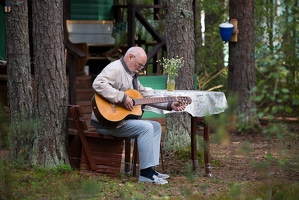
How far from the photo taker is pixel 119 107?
707 cm

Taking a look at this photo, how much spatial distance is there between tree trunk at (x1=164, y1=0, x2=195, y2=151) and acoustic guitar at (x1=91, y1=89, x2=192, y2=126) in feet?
6.90

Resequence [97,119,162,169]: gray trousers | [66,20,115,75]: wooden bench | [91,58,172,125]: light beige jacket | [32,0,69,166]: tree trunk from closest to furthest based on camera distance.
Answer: [91,58,172,125]: light beige jacket → [97,119,162,169]: gray trousers → [32,0,69,166]: tree trunk → [66,20,115,75]: wooden bench

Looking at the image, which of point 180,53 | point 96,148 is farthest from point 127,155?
point 180,53

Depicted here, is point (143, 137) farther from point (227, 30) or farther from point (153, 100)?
point (227, 30)

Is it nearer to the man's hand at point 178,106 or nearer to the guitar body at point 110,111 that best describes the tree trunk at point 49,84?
the guitar body at point 110,111

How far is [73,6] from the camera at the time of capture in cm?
1384

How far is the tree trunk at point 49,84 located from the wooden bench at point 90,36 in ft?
18.4

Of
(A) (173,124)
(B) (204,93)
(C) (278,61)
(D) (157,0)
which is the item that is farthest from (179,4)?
(C) (278,61)

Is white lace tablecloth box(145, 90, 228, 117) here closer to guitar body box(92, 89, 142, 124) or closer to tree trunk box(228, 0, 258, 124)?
guitar body box(92, 89, 142, 124)

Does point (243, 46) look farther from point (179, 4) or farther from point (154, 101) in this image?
point (154, 101)

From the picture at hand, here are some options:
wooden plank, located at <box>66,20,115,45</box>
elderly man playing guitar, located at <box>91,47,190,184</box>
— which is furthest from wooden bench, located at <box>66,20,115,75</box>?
elderly man playing guitar, located at <box>91,47,190,184</box>

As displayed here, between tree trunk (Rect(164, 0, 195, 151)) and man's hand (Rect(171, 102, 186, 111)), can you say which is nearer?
man's hand (Rect(171, 102, 186, 111))

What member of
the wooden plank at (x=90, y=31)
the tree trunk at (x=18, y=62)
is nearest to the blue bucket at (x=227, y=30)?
the wooden plank at (x=90, y=31)

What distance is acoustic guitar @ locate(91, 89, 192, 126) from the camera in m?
7.00
